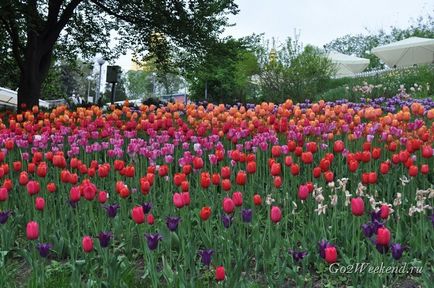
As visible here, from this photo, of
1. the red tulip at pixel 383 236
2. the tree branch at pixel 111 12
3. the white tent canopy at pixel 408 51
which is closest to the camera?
the red tulip at pixel 383 236

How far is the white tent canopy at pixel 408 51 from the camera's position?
30.7 m

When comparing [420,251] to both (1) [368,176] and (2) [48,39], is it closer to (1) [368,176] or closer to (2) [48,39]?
(1) [368,176]

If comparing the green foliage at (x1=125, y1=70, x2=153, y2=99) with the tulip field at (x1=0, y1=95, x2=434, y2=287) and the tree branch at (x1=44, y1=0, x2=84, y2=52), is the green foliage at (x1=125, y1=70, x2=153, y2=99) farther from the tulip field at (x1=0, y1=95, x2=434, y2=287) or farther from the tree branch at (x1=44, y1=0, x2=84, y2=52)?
the tulip field at (x1=0, y1=95, x2=434, y2=287)

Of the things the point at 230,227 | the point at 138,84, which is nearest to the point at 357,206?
the point at 230,227

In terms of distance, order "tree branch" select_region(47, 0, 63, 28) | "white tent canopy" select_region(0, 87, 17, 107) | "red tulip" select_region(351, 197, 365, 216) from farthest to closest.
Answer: "white tent canopy" select_region(0, 87, 17, 107) → "tree branch" select_region(47, 0, 63, 28) → "red tulip" select_region(351, 197, 365, 216)

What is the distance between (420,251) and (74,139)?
3893 millimetres

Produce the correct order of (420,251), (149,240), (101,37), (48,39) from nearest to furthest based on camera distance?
(149,240), (420,251), (48,39), (101,37)

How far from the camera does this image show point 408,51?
Answer: 102 ft

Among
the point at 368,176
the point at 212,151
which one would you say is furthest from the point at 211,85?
the point at 368,176

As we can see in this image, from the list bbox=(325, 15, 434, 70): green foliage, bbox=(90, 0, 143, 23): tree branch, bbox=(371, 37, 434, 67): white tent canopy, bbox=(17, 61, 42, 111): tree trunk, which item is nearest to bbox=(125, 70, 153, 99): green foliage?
bbox=(325, 15, 434, 70): green foliage

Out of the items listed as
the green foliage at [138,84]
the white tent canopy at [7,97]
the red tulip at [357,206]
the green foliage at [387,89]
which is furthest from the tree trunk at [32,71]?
the green foliage at [138,84]

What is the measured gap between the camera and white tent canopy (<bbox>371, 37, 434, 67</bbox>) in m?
30.7

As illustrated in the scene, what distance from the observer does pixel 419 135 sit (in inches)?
215

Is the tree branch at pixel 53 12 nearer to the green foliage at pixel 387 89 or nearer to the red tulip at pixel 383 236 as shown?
the green foliage at pixel 387 89
